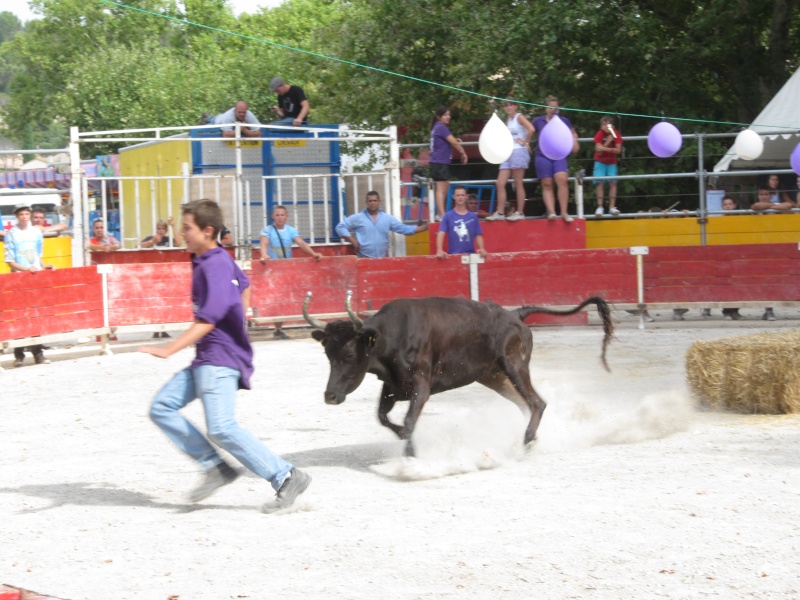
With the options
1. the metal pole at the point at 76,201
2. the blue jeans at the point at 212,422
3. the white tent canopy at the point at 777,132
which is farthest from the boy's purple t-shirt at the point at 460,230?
the blue jeans at the point at 212,422

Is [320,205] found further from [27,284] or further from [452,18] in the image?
[452,18]

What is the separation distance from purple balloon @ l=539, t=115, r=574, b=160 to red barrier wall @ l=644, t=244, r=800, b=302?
1899 mm

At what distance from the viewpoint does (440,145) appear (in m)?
17.1

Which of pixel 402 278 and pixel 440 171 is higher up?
pixel 440 171

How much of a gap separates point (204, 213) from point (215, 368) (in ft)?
2.76

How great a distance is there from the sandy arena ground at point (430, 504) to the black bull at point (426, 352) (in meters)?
0.40

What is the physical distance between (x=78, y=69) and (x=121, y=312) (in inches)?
1717

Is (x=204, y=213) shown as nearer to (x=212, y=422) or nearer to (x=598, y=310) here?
(x=212, y=422)

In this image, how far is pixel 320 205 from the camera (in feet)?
59.8

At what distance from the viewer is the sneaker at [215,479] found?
6.65m

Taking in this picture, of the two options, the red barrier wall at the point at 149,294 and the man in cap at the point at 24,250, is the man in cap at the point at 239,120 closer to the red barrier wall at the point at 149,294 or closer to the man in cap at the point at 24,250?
the red barrier wall at the point at 149,294

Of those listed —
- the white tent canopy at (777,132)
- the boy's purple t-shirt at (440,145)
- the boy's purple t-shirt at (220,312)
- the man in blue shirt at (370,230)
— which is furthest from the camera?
the white tent canopy at (777,132)

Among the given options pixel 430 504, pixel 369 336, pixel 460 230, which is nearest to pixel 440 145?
pixel 460 230

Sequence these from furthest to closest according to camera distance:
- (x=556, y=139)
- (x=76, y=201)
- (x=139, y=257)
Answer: (x=139, y=257), (x=556, y=139), (x=76, y=201)
